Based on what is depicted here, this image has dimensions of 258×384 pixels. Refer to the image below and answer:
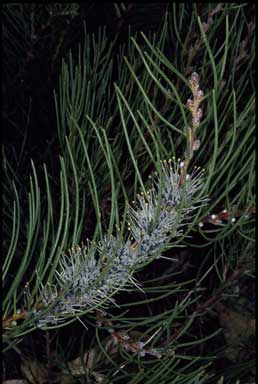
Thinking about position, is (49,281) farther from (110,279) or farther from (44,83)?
(44,83)

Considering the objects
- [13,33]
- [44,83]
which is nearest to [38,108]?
[44,83]

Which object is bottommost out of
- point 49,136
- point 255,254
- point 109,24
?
point 255,254

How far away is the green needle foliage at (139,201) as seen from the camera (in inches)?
13.8

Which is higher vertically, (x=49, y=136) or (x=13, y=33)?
(x=13, y=33)

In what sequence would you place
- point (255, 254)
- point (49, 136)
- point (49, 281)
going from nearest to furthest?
point (49, 281), point (255, 254), point (49, 136)

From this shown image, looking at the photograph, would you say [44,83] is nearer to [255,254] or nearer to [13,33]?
[13,33]

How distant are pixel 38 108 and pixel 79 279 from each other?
17.7 inches

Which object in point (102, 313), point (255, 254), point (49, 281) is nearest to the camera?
point (49, 281)

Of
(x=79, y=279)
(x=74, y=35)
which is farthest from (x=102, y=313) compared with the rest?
(x=74, y=35)

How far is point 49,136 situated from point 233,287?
317 mm

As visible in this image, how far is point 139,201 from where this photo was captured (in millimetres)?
455

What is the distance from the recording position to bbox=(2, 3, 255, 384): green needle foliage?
1.15 ft

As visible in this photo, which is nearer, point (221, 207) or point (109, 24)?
point (221, 207)

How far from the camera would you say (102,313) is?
1.54ft
